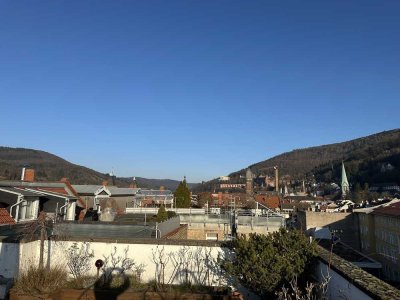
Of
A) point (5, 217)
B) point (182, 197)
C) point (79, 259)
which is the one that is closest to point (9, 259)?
point (79, 259)

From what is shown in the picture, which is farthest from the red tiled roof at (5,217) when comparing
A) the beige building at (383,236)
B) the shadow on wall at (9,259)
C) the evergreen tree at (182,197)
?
the beige building at (383,236)

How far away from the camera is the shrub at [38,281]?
11.5m

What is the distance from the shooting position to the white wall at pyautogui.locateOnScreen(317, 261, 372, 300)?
28.1 ft

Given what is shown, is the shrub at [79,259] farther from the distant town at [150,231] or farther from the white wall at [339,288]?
the white wall at [339,288]

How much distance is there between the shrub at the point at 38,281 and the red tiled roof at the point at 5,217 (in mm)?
6915

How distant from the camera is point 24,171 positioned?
31.9 metres

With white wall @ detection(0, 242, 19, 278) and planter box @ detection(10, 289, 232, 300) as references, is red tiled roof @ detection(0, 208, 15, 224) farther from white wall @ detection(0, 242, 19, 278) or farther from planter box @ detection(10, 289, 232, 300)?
planter box @ detection(10, 289, 232, 300)

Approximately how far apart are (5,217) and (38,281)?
8606mm

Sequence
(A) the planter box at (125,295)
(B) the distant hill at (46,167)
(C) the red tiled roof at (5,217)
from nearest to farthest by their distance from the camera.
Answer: (A) the planter box at (125,295) → (C) the red tiled roof at (5,217) → (B) the distant hill at (46,167)

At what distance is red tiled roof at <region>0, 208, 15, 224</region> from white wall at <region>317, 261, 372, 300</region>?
50.5 feet

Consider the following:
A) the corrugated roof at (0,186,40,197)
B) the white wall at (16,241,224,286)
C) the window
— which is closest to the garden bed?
the white wall at (16,241,224,286)

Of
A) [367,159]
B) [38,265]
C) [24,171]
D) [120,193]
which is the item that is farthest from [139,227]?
[367,159]

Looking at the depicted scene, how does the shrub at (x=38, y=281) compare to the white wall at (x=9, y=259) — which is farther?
the white wall at (x=9, y=259)

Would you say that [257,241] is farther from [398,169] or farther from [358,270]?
[398,169]
